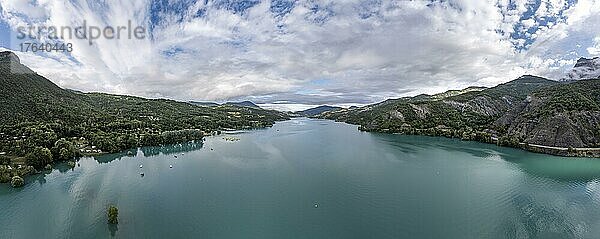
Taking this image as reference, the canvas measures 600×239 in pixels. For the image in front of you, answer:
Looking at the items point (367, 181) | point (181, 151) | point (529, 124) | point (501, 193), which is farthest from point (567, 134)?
point (181, 151)

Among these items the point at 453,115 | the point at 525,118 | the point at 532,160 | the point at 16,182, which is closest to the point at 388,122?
the point at 453,115

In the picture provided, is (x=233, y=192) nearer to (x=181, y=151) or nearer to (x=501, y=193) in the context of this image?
(x=501, y=193)

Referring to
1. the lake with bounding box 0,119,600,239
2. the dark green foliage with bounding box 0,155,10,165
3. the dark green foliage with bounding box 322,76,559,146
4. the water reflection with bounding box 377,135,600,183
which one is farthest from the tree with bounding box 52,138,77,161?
the dark green foliage with bounding box 322,76,559,146

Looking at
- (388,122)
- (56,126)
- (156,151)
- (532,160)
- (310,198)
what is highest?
(388,122)

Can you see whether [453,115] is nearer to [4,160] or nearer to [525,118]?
[525,118]

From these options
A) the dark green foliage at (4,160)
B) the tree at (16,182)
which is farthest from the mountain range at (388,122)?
the tree at (16,182)

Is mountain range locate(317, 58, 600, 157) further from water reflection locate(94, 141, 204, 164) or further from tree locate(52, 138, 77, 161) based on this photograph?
tree locate(52, 138, 77, 161)
